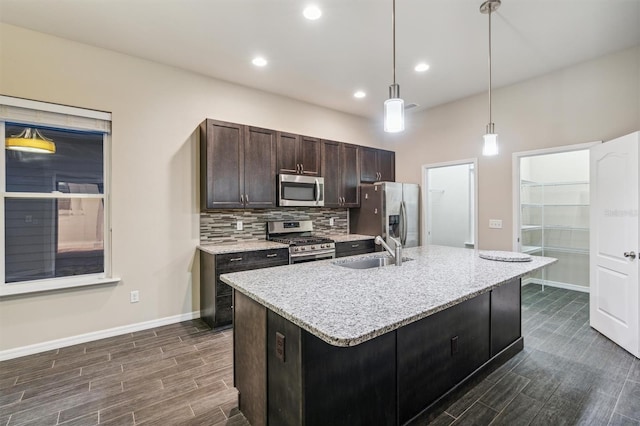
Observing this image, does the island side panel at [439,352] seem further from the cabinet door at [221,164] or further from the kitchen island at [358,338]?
the cabinet door at [221,164]

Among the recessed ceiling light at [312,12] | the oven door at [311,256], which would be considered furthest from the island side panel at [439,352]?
the recessed ceiling light at [312,12]

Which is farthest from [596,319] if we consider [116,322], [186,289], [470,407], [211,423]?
[116,322]

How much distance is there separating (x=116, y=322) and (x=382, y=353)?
2995 millimetres

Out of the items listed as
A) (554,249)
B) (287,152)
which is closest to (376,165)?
(287,152)

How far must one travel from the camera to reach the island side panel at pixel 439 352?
5.85 ft

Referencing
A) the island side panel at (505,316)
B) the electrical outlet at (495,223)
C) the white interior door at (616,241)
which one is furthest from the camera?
the electrical outlet at (495,223)

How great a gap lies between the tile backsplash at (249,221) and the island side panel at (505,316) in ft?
9.23

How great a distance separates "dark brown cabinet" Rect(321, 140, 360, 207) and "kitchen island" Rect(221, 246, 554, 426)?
7.89 feet

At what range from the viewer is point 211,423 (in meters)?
1.90

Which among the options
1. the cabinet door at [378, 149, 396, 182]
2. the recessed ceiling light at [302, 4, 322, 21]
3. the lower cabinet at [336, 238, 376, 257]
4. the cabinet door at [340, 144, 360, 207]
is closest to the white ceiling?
the recessed ceiling light at [302, 4, 322, 21]

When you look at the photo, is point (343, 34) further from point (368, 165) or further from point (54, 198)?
point (54, 198)

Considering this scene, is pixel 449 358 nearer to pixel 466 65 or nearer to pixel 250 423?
pixel 250 423

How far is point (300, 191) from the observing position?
4246 mm

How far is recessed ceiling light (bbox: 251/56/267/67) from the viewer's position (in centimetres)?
335
